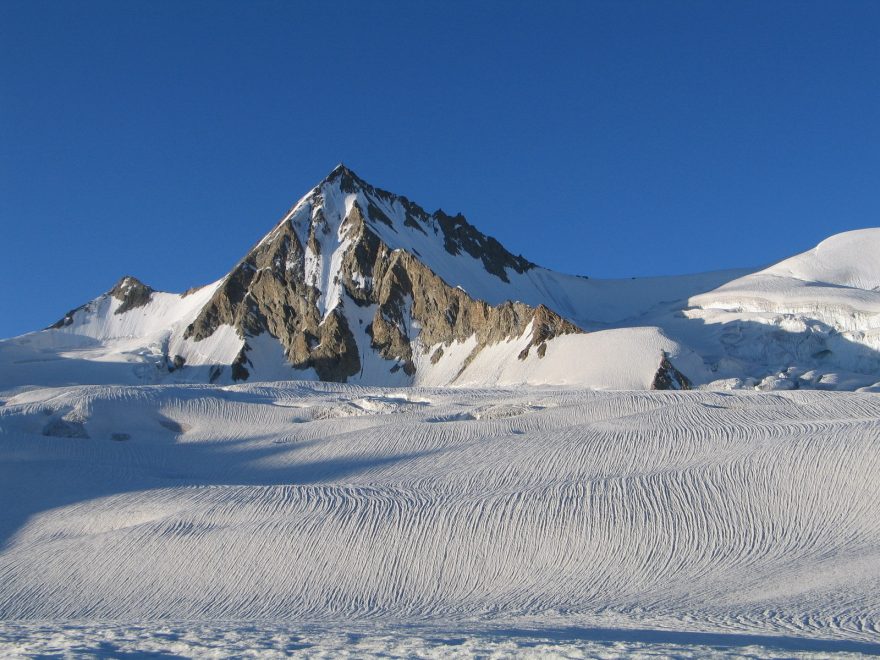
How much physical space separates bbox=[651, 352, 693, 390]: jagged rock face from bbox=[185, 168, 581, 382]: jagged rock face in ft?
48.4

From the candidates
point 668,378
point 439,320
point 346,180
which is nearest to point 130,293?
point 346,180

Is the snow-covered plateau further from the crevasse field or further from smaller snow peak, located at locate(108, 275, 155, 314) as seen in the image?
smaller snow peak, located at locate(108, 275, 155, 314)

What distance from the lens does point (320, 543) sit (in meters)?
26.9

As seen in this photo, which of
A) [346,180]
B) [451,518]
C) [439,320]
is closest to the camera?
[451,518]

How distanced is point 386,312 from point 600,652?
9026 cm

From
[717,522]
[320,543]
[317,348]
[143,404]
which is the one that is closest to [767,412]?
[717,522]

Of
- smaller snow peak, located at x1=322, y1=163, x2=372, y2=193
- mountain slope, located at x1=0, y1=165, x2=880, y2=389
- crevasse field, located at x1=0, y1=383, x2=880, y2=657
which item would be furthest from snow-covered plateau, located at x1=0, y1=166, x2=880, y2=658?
smaller snow peak, located at x1=322, y1=163, x2=372, y2=193

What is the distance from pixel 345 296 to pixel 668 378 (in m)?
48.8

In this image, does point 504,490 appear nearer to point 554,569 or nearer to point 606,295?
point 554,569

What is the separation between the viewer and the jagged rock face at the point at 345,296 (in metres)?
97.4

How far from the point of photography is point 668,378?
68.6 meters

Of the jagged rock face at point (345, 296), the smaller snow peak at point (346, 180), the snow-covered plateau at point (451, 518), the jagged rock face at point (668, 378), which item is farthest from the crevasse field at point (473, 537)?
the smaller snow peak at point (346, 180)

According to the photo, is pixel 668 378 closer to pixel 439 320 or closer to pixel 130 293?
pixel 439 320

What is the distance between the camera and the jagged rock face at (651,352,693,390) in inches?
2662
